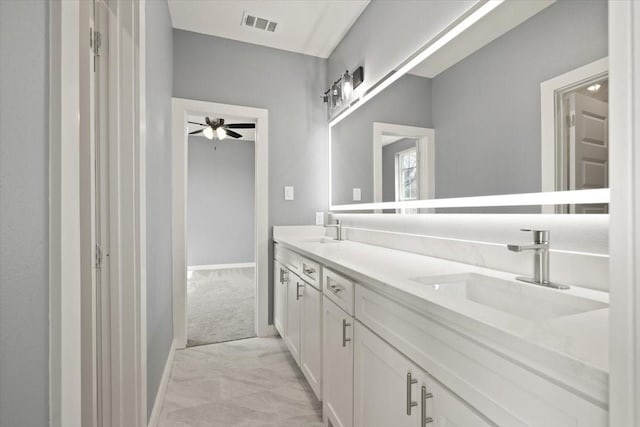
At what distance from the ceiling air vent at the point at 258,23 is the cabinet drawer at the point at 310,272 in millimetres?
A: 1933

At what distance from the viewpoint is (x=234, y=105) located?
2.74m

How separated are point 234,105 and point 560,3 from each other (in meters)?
2.33

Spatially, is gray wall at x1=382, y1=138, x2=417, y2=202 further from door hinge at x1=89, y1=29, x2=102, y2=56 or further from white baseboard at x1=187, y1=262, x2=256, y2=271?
white baseboard at x1=187, y1=262, x2=256, y2=271

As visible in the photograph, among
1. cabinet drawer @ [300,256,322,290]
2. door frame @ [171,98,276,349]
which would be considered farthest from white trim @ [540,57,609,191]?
door frame @ [171,98,276,349]

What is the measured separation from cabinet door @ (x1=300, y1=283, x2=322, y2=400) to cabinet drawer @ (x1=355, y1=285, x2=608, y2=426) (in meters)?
0.71

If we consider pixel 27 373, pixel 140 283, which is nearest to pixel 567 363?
pixel 27 373

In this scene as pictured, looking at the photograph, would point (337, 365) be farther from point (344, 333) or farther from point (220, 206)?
point (220, 206)

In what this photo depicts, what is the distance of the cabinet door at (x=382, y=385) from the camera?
2.85ft

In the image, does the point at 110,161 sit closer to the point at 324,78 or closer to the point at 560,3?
the point at 560,3

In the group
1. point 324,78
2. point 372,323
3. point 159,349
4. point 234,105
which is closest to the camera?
point 372,323

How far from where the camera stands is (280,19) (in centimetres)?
248

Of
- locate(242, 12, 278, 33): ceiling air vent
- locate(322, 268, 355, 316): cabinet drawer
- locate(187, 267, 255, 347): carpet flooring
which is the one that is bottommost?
locate(187, 267, 255, 347): carpet flooring

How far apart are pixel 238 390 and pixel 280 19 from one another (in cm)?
270

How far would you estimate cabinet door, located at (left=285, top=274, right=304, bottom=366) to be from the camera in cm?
198
